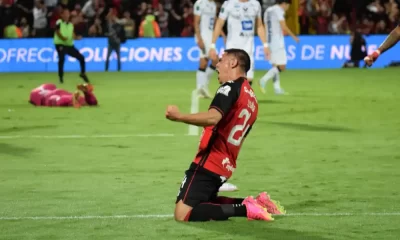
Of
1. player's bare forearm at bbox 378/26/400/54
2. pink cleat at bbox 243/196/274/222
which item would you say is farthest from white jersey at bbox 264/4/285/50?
pink cleat at bbox 243/196/274/222

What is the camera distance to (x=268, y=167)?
1191 centimetres

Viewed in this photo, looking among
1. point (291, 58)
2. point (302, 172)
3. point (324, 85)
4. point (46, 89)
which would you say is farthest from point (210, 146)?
point (291, 58)

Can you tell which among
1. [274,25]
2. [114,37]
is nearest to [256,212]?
[274,25]

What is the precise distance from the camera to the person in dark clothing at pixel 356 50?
3453 cm

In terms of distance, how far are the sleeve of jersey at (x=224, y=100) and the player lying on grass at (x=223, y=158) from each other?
0.04 ft

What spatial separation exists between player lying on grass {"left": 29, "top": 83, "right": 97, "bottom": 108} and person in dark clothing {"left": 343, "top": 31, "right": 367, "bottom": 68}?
50.8 feet

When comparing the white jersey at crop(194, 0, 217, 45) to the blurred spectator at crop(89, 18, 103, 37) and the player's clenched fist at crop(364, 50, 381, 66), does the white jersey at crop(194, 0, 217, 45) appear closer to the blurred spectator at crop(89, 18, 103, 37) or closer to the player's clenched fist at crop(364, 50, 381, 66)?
the player's clenched fist at crop(364, 50, 381, 66)

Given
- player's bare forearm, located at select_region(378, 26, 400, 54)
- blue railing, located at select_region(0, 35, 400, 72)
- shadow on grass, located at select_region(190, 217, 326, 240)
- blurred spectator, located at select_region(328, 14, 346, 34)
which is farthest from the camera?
blurred spectator, located at select_region(328, 14, 346, 34)

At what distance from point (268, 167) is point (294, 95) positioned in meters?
12.1

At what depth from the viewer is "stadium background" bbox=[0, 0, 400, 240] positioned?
8406mm

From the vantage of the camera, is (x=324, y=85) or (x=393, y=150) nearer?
(x=393, y=150)

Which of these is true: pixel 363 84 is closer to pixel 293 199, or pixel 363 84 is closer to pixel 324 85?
pixel 324 85

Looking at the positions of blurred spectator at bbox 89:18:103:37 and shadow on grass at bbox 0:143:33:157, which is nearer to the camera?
shadow on grass at bbox 0:143:33:157

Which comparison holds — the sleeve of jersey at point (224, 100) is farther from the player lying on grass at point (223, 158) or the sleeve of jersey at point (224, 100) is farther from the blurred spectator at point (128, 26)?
the blurred spectator at point (128, 26)
